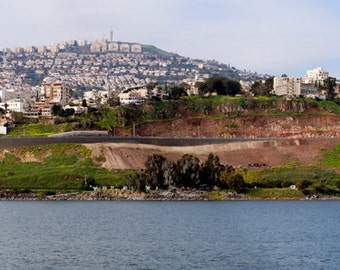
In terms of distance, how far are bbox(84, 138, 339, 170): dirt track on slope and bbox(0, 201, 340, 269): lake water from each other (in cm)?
3306

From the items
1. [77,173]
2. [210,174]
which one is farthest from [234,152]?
[77,173]

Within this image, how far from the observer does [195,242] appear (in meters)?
62.5

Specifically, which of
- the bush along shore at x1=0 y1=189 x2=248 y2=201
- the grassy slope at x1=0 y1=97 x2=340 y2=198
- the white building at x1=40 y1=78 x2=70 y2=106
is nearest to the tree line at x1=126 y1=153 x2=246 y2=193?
the bush along shore at x1=0 y1=189 x2=248 y2=201

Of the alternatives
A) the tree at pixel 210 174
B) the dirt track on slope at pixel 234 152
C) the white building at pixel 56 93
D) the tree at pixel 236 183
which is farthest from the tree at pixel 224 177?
the white building at pixel 56 93

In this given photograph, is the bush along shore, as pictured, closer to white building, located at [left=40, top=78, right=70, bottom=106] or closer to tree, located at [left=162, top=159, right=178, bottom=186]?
tree, located at [left=162, top=159, right=178, bottom=186]

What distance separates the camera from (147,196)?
11325cm

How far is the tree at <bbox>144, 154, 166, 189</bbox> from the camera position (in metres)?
114

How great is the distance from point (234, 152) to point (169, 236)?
7723 cm

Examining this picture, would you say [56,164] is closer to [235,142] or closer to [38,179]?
[38,179]

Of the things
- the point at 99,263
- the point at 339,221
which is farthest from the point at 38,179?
the point at 99,263

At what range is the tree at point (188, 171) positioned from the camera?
11369 cm

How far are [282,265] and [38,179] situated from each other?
7517cm

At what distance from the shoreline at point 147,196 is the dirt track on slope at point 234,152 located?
16103 mm

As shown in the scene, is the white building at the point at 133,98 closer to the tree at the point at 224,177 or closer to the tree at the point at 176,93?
the tree at the point at 176,93
